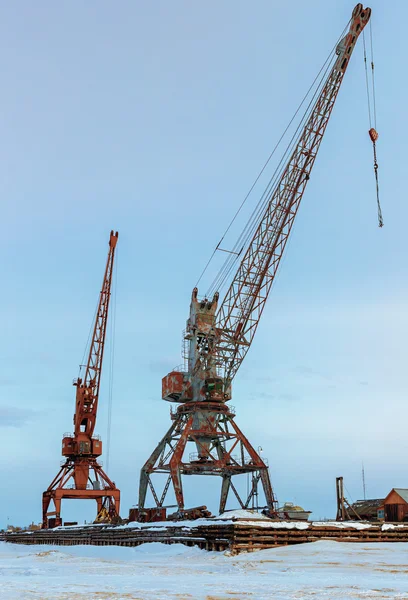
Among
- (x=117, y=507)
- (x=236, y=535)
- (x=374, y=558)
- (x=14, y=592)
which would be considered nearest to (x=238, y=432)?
(x=117, y=507)

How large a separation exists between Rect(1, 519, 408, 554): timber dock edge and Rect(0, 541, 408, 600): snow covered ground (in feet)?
4.59

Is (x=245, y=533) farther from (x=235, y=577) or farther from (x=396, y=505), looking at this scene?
(x=396, y=505)

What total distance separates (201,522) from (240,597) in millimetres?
26038

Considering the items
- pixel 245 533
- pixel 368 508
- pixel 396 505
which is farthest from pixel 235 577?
pixel 368 508

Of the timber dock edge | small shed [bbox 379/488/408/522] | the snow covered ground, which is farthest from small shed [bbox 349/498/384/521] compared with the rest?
the snow covered ground

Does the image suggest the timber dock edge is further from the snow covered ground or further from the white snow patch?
the snow covered ground

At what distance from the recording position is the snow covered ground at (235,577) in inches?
730

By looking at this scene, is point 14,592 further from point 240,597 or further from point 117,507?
point 117,507

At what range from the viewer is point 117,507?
81750mm

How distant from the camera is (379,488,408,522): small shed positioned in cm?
6069

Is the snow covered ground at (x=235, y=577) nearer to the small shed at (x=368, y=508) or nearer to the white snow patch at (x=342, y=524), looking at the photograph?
the white snow patch at (x=342, y=524)

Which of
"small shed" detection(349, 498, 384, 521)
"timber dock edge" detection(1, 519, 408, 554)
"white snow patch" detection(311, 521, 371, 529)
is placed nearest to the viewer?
"timber dock edge" detection(1, 519, 408, 554)

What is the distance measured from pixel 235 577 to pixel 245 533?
14.3m

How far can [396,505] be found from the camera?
61.6 m
